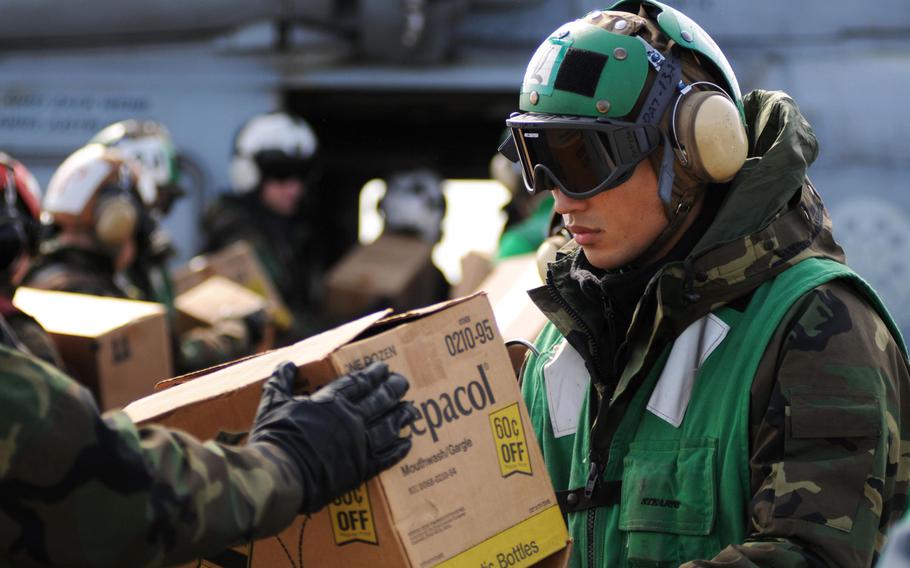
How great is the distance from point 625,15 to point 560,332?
61 centimetres

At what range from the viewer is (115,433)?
1756 millimetres

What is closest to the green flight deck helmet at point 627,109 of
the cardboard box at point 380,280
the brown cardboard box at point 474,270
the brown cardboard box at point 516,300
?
the brown cardboard box at point 516,300

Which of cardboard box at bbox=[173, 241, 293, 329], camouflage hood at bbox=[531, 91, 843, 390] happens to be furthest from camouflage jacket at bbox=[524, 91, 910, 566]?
cardboard box at bbox=[173, 241, 293, 329]

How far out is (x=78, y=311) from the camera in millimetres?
4246

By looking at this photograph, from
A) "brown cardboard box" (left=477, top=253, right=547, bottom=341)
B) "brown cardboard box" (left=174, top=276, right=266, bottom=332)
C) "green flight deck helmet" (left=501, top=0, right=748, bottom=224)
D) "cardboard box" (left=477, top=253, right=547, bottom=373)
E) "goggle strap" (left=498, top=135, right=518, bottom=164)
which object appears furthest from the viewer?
"brown cardboard box" (left=174, top=276, right=266, bottom=332)

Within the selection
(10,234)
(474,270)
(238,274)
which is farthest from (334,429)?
(238,274)

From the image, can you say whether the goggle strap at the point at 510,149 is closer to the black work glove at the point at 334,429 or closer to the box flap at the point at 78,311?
the black work glove at the point at 334,429

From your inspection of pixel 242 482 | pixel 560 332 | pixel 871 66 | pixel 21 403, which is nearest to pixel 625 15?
pixel 560 332

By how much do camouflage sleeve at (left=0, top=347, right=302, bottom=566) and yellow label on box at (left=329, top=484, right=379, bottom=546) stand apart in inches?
6.0

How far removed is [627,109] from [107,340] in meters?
2.30

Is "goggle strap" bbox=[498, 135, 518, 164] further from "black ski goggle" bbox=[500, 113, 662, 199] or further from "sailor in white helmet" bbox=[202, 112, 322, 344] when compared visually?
"sailor in white helmet" bbox=[202, 112, 322, 344]

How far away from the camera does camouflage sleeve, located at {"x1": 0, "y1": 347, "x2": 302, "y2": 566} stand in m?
1.69

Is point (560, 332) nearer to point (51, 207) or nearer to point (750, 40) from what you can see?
point (51, 207)

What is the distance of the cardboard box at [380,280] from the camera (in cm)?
745
